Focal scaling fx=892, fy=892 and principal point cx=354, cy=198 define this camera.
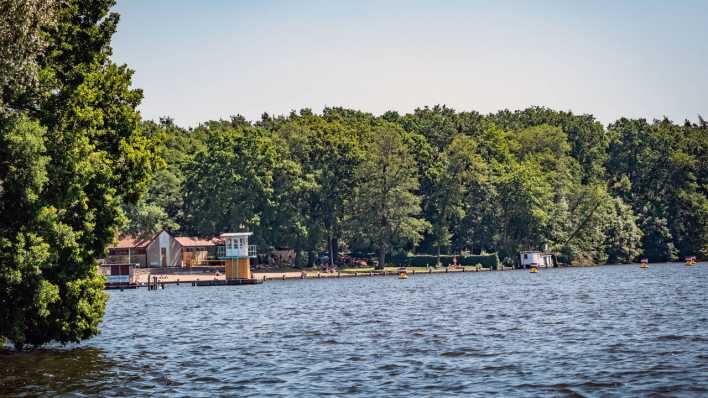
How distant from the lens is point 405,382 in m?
30.7

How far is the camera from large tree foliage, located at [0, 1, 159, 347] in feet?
113

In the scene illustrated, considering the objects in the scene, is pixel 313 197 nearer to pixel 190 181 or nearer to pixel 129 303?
pixel 190 181

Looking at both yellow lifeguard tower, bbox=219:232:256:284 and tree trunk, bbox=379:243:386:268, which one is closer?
yellow lifeguard tower, bbox=219:232:256:284

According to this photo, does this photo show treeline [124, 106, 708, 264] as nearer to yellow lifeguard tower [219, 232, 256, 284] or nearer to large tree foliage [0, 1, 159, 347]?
yellow lifeguard tower [219, 232, 256, 284]

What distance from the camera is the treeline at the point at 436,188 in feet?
464

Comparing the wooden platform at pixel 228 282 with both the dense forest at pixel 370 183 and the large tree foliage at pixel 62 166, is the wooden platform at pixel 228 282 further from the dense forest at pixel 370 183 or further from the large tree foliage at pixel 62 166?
the large tree foliage at pixel 62 166

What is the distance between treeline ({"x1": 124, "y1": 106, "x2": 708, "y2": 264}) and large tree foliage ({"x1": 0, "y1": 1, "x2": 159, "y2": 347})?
8631 cm

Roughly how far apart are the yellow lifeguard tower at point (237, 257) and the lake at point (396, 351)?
41630 mm

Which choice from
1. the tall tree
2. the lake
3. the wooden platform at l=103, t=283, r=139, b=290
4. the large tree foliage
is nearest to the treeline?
the tall tree

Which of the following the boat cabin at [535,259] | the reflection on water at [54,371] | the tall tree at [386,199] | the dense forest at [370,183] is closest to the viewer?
the reflection on water at [54,371]

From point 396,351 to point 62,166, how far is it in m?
16.2

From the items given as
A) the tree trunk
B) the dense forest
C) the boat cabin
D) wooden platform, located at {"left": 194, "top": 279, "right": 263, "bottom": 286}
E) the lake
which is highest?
the dense forest

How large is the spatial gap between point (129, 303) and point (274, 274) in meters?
Result: 50.5

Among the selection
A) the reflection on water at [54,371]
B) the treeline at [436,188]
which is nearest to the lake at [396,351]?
the reflection on water at [54,371]
